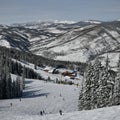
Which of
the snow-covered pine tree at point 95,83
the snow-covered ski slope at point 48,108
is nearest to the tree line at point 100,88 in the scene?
the snow-covered pine tree at point 95,83

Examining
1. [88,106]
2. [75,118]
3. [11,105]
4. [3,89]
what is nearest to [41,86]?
[3,89]

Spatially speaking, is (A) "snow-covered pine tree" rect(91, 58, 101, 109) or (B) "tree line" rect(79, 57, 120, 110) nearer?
(B) "tree line" rect(79, 57, 120, 110)

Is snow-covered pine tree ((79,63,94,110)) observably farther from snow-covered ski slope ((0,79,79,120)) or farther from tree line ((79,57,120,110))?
snow-covered ski slope ((0,79,79,120))

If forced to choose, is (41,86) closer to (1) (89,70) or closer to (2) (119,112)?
(1) (89,70)

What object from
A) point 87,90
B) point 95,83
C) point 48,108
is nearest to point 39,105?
point 48,108

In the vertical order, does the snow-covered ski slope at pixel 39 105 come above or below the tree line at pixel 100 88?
below

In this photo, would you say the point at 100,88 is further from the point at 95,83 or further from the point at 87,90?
the point at 87,90

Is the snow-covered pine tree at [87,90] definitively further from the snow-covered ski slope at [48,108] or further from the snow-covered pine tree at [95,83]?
the snow-covered ski slope at [48,108]

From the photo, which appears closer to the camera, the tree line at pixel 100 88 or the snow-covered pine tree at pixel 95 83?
the tree line at pixel 100 88

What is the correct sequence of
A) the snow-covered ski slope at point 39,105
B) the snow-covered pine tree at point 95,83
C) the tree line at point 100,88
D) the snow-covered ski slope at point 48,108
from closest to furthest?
the snow-covered ski slope at point 48,108
the tree line at point 100,88
the snow-covered pine tree at point 95,83
the snow-covered ski slope at point 39,105

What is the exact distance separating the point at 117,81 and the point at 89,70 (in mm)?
6943

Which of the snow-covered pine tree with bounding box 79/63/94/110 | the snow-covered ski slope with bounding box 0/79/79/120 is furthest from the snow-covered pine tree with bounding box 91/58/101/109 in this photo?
the snow-covered ski slope with bounding box 0/79/79/120

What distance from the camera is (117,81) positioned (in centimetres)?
5281

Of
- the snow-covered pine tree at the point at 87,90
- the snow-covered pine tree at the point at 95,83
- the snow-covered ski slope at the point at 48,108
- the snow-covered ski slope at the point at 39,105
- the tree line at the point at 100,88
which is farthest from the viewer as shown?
A: the snow-covered ski slope at the point at 39,105
